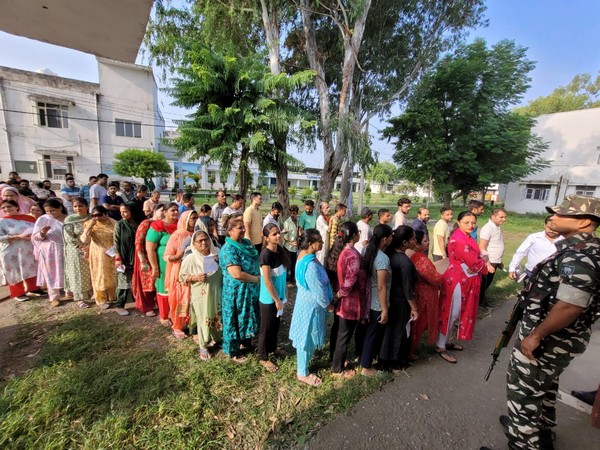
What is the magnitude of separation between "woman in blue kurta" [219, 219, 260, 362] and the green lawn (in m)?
0.32

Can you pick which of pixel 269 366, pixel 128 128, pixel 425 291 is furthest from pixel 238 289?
pixel 128 128

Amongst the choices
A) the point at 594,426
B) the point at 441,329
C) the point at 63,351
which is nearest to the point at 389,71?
the point at 441,329

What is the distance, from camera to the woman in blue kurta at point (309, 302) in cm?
244

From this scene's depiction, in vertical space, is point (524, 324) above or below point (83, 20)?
below

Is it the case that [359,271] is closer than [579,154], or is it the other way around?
[359,271]

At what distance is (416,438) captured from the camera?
83.6 inches

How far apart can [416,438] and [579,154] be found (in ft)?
90.2

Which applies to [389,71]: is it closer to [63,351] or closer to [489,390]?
[489,390]

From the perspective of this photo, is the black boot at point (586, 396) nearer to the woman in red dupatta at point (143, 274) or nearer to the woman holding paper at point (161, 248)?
the woman holding paper at point (161, 248)

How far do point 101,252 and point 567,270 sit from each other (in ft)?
16.1

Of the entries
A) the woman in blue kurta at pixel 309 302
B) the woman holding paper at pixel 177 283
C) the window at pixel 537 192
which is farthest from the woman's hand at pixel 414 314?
the window at pixel 537 192

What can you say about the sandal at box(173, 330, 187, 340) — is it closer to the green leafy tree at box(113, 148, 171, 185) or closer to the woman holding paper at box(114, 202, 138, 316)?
the woman holding paper at box(114, 202, 138, 316)

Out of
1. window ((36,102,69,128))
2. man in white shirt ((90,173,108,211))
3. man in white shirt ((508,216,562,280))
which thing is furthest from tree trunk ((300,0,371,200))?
window ((36,102,69,128))

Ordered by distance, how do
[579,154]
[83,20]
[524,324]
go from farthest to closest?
[579,154] < [524,324] < [83,20]
